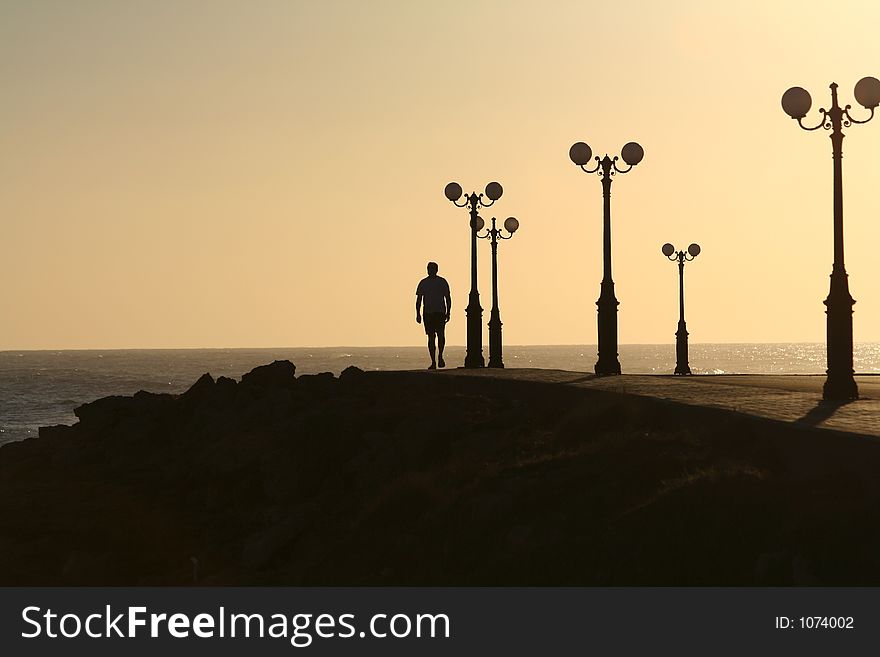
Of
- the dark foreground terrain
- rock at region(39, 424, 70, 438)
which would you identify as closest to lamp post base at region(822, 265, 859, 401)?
the dark foreground terrain

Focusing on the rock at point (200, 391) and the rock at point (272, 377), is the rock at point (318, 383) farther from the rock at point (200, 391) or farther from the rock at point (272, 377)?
the rock at point (200, 391)

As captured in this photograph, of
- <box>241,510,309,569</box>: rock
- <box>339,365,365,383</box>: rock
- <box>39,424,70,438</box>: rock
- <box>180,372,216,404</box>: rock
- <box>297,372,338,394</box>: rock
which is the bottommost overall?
<box>241,510,309,569</box>: rock

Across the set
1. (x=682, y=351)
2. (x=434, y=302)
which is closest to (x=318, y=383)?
(x=434, y=302)

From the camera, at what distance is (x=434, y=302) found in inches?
1158

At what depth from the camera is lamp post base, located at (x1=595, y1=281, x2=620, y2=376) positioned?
27.9 metres

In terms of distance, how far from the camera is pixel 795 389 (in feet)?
73.8

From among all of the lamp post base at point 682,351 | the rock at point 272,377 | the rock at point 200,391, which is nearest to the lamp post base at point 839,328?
the rock at point 272,377

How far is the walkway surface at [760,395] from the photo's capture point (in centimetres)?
1581

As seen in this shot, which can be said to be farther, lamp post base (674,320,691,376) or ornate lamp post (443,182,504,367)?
lamp post base (674,320,691,376)

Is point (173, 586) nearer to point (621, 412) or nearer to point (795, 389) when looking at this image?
point (621, 412)

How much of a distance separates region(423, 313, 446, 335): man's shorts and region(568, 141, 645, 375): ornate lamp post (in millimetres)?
3510

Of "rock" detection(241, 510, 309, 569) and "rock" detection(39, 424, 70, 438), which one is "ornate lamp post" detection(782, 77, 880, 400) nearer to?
"rock" detection(241, 510, 309, 569)
